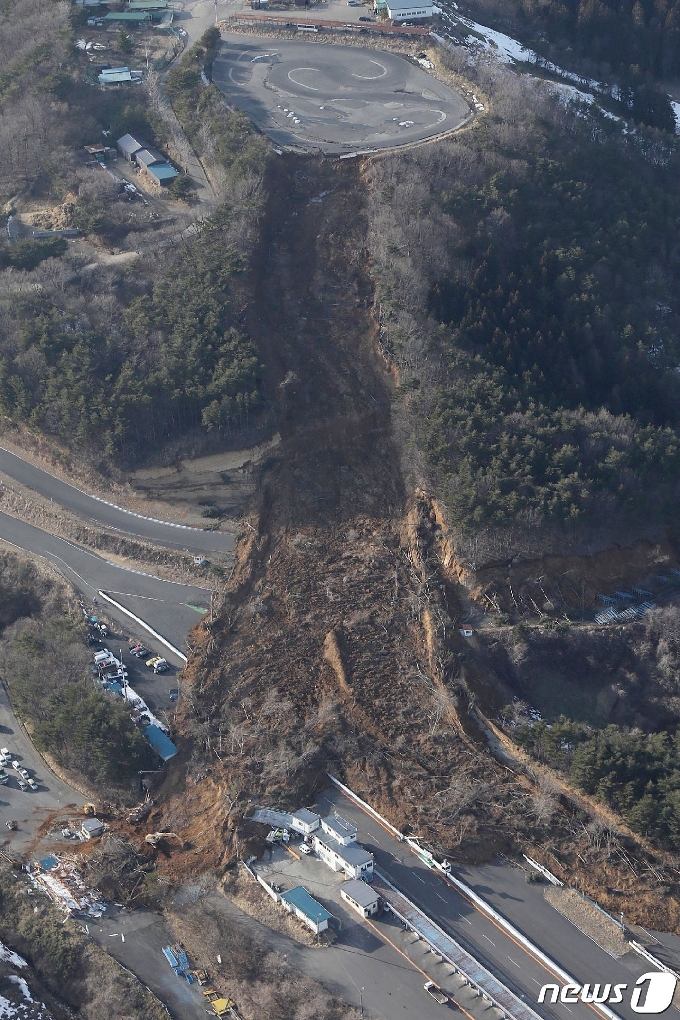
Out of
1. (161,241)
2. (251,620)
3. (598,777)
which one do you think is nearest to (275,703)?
(251,620)

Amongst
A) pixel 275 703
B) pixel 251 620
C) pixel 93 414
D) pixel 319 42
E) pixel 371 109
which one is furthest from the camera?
pixel 319 42

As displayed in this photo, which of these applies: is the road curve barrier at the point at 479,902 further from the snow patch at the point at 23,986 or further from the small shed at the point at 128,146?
the small shed at the point at 128,146

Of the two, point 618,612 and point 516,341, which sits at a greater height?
point 516,341

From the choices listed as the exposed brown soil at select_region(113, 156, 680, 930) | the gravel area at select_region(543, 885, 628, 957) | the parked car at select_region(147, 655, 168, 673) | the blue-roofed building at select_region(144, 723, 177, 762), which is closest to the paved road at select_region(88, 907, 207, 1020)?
the exposed brown soil at select_region(113, 156, 680, 930)

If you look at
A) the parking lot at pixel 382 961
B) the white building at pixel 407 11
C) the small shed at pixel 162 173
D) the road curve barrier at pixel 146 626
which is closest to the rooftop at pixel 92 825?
the parking lot at pixel 382 961

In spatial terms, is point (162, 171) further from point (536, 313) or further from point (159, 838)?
point (159, 838)

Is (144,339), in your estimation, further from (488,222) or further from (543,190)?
(543,190)
